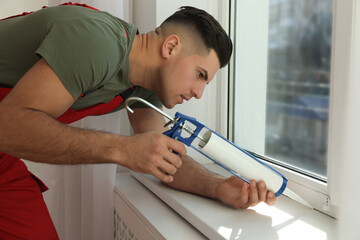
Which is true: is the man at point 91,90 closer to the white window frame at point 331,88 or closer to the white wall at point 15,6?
the white window frame at point 331,88

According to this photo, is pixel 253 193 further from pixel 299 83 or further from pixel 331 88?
pixel 299 83

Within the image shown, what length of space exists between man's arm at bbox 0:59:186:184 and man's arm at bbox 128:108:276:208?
221 millimetres

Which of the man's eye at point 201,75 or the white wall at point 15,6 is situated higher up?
the white wall at point 15,6

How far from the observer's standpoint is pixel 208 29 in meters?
1.04

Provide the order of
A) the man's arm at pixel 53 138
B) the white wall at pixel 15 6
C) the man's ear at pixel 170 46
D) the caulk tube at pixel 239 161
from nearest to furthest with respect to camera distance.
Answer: the man's arm at pixel 53 138
the caulk tube at pixel 239 161
the man's ear at pixel 170 46
the white wall at pixel 15 6

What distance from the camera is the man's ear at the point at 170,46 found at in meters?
1.03

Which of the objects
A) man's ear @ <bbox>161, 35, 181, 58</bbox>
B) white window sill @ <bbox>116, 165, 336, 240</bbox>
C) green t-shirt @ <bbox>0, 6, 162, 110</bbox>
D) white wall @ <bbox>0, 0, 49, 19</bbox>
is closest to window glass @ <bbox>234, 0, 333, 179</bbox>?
white window sill @ <bbox>116, 165, 336, 240</bbox>

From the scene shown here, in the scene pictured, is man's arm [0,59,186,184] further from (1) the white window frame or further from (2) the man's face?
(1) the white window frame

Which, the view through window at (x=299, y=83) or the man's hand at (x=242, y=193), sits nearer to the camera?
the man's hand at (x=242, y=193)

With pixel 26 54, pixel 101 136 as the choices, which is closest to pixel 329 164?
pixel 101 136

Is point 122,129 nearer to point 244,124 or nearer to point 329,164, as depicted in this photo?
point 244,124

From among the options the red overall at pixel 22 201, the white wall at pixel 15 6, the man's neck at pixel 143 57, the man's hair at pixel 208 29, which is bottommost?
the red overall at pixel 22 201

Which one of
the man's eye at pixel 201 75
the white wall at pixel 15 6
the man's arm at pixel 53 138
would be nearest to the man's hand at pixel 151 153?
the man's arm at pixel 53 138

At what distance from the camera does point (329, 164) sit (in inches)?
35.2
